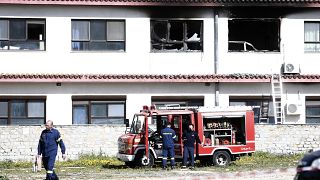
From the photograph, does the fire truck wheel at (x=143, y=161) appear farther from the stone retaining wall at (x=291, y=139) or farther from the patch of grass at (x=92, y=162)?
the stone retaining wall at (x=291, y=139)

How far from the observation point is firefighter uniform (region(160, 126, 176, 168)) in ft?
94.7

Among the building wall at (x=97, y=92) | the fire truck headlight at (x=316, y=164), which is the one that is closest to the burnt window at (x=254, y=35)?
the building wall at (x=97, y=92)

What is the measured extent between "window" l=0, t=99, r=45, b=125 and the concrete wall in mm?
2819

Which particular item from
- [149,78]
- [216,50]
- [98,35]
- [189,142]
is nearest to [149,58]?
[149,78]

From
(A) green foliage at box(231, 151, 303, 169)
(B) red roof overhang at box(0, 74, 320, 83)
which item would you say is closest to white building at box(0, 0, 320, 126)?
(B) red roof overhang at box(0, 74, 320, 83)

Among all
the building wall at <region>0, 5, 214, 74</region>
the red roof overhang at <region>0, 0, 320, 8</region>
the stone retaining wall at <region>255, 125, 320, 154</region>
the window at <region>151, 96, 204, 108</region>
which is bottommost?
the stone retaining wall at <region>255, 125, 320, 154</region>

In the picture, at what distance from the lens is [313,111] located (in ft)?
123

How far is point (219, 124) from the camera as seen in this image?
30594 mm

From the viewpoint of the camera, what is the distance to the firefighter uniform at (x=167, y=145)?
28875mm

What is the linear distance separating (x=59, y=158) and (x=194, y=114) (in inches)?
257

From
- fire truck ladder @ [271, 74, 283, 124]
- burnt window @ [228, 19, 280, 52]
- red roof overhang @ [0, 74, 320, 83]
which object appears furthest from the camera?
burnt window @ [228, 19, 280, 52]

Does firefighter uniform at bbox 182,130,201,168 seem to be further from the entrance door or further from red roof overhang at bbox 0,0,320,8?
red roof overhang at bbox 0,0,320,8

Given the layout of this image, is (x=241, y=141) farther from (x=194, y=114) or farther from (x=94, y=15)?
(x=94, y=15)

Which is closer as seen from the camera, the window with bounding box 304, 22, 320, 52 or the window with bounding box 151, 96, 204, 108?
the window with bounding box 151, 96, 204, 108
